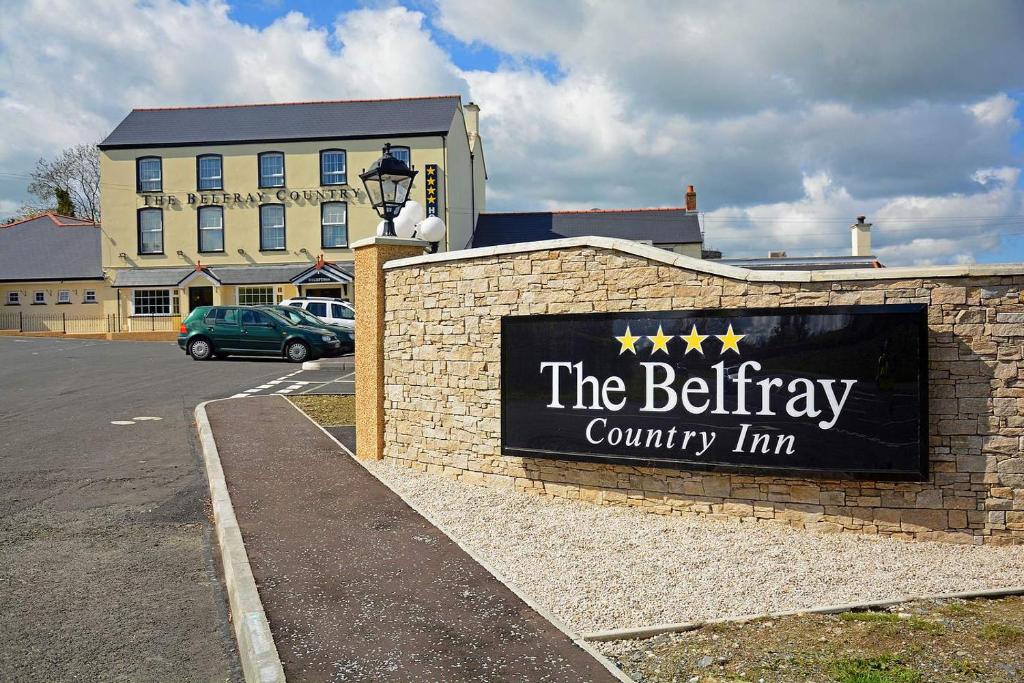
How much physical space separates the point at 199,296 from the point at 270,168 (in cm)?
723

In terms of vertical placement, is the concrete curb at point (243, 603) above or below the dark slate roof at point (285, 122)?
below

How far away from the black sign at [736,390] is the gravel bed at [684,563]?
0.60 meters

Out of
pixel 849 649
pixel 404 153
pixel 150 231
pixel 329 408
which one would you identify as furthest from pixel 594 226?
pixel 849 649

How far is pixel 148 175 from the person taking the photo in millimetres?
38375

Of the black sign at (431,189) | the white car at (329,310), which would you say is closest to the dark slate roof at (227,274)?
the black sign at (431,189)

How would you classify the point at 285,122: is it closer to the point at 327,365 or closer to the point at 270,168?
the point at 270,168

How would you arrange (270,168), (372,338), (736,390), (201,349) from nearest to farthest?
(736,390) < (372,338) < (201,349) < (270,168)

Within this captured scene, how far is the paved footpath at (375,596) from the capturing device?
4.27 m

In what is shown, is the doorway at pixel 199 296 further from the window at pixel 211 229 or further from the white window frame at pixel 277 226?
the white window frame at pixel 277 226

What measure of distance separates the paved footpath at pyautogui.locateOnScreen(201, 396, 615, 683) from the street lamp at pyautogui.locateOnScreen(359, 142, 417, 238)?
409 centimetres

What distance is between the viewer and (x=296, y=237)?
1464 inches

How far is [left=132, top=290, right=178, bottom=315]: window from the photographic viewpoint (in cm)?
3800

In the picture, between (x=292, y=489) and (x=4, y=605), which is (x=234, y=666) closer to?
(x=4, y=605)

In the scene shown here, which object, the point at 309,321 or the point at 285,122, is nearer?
the point at 309,321
